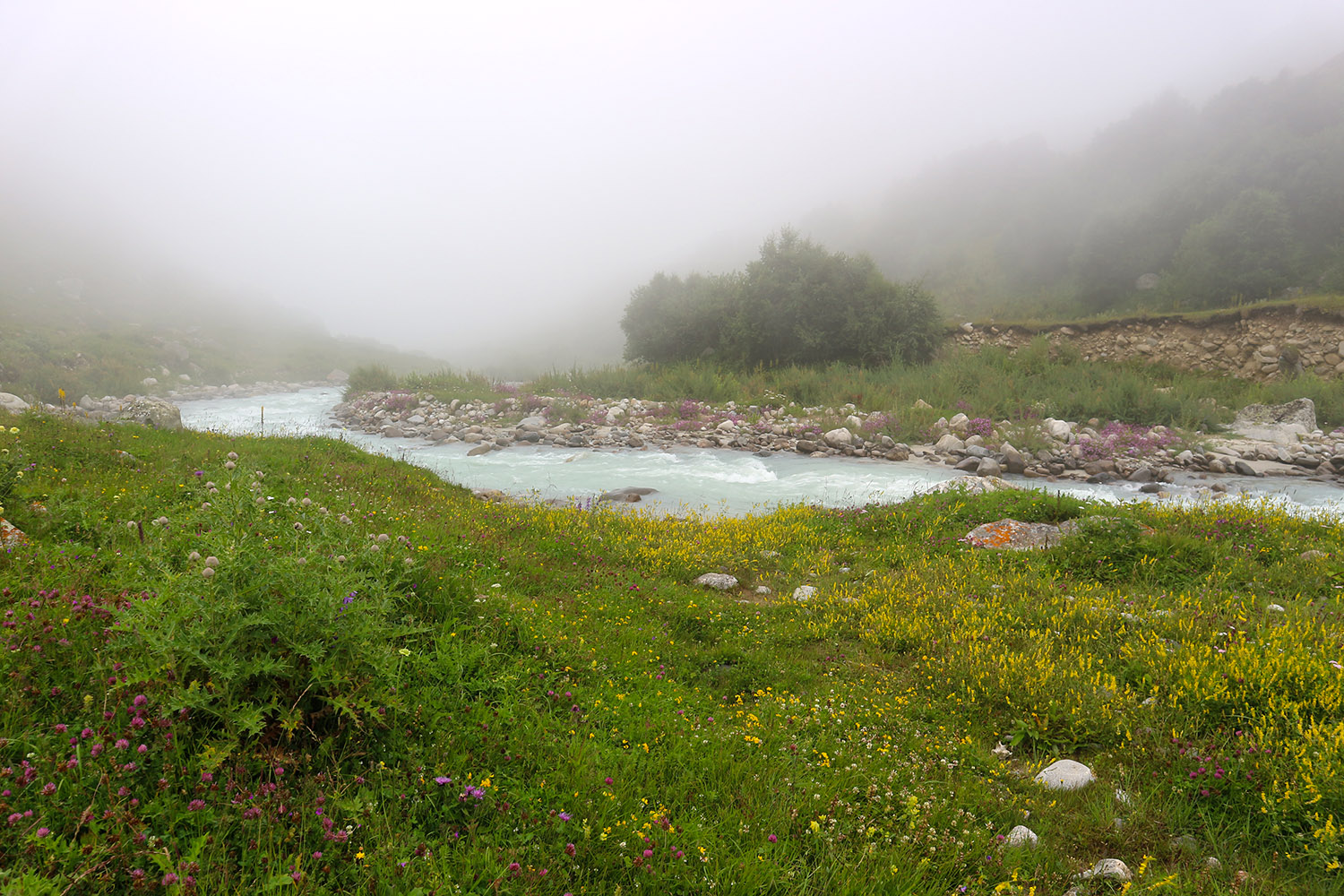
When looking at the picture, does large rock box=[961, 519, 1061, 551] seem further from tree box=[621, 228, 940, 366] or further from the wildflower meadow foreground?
tree box=[621, 228, 940, 366]

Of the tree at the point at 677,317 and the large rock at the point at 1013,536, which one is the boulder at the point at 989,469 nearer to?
the large rock at the point at 1013,536

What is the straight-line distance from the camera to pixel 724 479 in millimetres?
17188

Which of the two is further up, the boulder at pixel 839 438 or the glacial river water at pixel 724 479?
the boulder at pixel 839 438

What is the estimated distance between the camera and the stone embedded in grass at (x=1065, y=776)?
155 inches

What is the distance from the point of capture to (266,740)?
114 inches

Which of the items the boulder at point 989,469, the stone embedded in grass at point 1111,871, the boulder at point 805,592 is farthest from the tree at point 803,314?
the stone embedded in grass at point 1111,871

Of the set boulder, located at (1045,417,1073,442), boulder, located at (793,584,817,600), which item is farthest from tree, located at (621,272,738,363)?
boulder, located at (793,584,817,600)

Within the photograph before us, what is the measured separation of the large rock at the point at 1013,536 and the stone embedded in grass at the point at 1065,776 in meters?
4.72

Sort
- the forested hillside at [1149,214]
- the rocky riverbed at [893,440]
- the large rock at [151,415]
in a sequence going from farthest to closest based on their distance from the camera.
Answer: the forested hillside at [1149,214]
the rocky riverbed at [893,440]
the large rock at [151,415]

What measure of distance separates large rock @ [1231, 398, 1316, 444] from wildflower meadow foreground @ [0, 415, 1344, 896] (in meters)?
18.0

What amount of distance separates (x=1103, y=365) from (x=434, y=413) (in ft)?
105

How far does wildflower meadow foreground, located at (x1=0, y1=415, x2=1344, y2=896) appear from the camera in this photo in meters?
2.54

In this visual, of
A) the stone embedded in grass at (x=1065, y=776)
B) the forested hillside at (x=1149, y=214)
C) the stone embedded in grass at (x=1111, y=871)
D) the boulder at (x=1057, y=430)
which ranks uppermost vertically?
the forested hillside at (x=1149, y=214)

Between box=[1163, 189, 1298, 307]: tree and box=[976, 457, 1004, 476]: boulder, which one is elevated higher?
box=[1163, 189, 1298, 307]: tree
